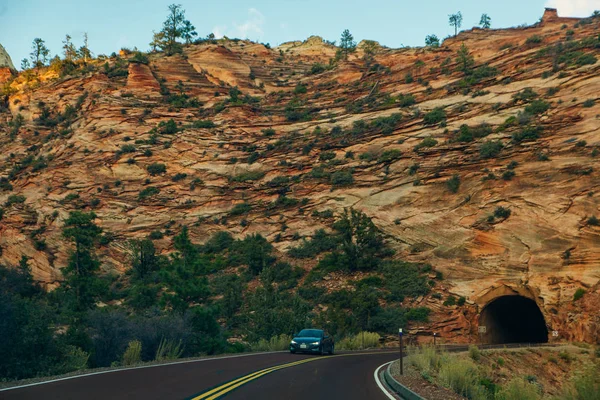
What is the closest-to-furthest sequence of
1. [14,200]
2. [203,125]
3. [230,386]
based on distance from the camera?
[230,386] < [14,200] < [203,125]

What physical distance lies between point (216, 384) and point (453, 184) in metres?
38.2

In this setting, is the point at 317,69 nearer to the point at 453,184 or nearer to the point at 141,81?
the point at 141,81

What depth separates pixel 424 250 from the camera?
45.8 m

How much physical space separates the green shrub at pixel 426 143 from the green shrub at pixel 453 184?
5.38m

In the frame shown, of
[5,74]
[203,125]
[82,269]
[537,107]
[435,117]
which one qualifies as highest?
[5,74]

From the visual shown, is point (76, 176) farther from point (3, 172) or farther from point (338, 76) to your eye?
point (338, 76)

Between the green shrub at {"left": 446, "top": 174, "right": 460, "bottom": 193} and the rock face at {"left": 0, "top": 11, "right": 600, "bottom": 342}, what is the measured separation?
0.45 feet

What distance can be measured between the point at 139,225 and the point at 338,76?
1421 inches

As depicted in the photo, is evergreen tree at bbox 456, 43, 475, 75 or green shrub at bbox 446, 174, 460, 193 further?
evergreen tree at bbox 456, 43, 475, 75

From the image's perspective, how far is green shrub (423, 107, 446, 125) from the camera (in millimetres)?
55438

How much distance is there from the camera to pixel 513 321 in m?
45.3

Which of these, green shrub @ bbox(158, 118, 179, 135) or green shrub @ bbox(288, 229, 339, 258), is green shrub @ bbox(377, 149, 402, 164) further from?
green shrub @ bbox(158, 118, 179, 135)

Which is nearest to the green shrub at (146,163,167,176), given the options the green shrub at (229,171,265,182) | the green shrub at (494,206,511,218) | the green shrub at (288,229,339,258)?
the green shrub at (229,171,265,182)

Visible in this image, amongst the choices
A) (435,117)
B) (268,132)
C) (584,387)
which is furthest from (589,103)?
(584,387)
